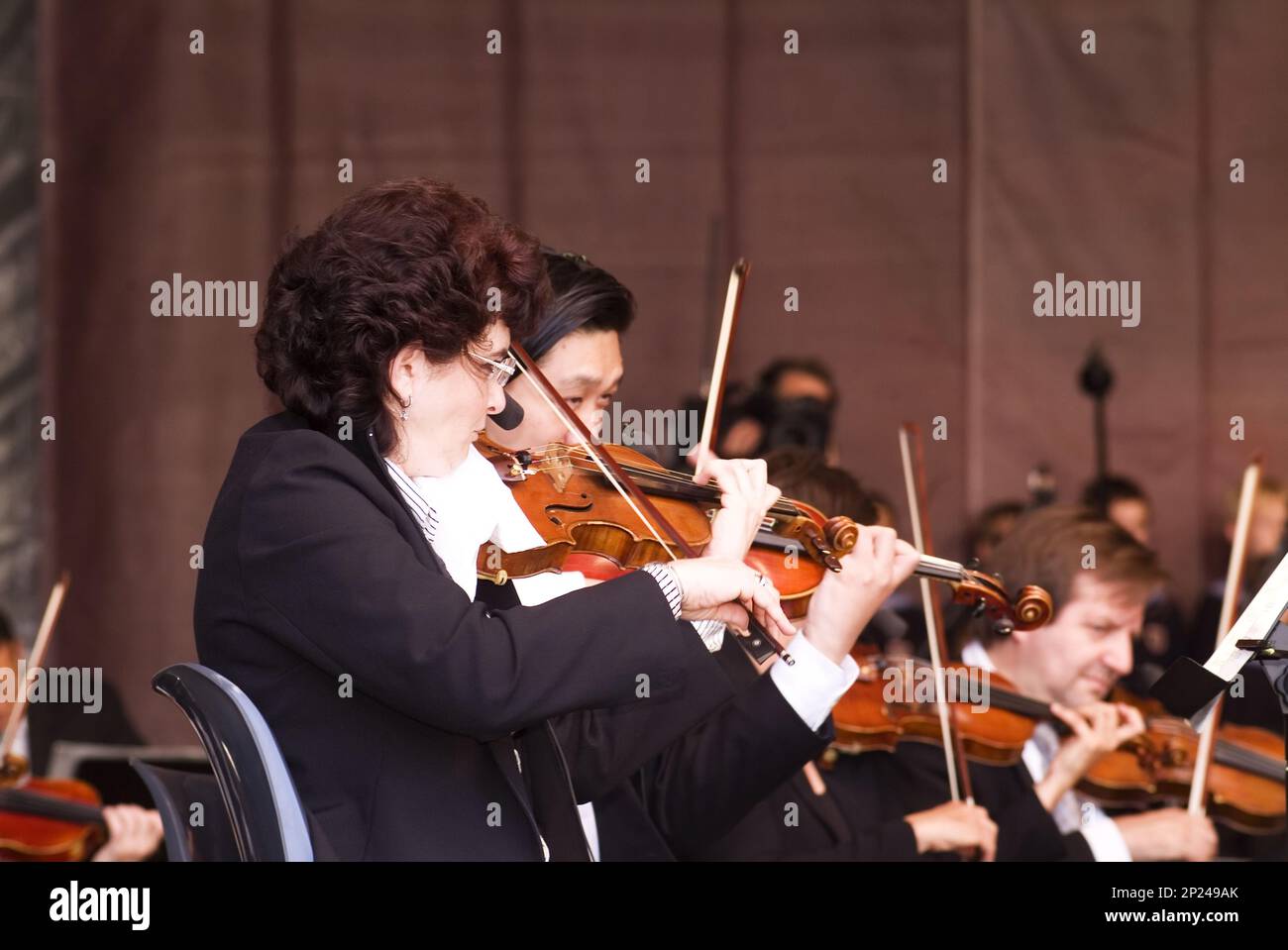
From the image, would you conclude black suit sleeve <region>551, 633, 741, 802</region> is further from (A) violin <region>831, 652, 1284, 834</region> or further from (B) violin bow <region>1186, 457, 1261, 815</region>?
(B) violin bow <region>1186, 457, 1261, 815</region>

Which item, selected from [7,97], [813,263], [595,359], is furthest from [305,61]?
[595,359]

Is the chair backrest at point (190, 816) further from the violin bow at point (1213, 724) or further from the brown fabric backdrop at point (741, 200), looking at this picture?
the brown fabric backdrop at point (741, 200)

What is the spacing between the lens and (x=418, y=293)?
1.52 meters

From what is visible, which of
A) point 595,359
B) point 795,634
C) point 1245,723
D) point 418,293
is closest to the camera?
point 418,293

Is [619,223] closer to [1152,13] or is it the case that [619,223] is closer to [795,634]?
[1152,13]

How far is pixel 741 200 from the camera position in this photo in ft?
14.3

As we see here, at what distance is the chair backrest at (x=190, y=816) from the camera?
144 centimetres

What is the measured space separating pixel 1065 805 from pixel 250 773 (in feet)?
5.93

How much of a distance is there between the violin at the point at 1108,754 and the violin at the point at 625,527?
1.33 feet

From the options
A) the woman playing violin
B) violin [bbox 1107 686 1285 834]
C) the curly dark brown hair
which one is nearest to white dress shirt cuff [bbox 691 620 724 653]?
the woman playing violin

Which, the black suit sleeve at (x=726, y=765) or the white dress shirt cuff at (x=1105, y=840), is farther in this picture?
the white dress shirt cuff at (x=1105, y=840)

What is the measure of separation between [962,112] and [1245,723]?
1959 millimetres

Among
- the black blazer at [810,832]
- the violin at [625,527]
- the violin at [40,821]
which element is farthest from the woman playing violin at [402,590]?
the violin at [40,821]
